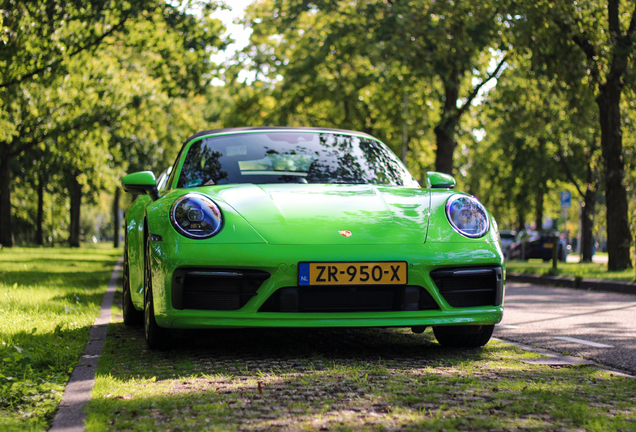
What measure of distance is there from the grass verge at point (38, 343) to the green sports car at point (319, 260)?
1.94 ft

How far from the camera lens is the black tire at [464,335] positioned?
446 cm

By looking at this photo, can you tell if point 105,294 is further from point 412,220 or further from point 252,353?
point 412,220

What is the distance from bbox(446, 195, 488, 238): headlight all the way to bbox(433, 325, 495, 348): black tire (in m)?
0.56

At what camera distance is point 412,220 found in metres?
4.34

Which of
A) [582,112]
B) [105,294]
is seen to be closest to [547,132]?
[582,112]

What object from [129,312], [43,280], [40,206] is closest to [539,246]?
[40,206]

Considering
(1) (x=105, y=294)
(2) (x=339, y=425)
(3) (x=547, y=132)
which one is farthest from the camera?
(3) (x=547, y=132)

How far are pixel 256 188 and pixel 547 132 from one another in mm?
20151

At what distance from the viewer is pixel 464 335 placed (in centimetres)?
468

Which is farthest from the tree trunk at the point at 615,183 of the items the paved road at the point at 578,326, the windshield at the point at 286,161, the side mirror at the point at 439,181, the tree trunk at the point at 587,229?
the side mirror at the point at 439,181

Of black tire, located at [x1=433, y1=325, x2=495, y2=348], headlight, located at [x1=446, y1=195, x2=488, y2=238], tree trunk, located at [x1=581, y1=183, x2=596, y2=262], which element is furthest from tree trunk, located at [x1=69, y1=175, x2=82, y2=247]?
headlight, located at [x1=446, y1=195, x2=488, y2=238]

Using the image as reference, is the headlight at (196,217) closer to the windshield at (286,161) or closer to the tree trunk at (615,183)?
the windshield at (286,161)

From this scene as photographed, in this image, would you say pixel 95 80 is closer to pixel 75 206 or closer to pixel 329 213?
pixel 75 206

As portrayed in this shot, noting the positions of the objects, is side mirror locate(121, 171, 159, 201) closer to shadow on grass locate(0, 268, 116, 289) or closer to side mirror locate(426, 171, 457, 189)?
side mirror locate(426, 171, 457, 189)
